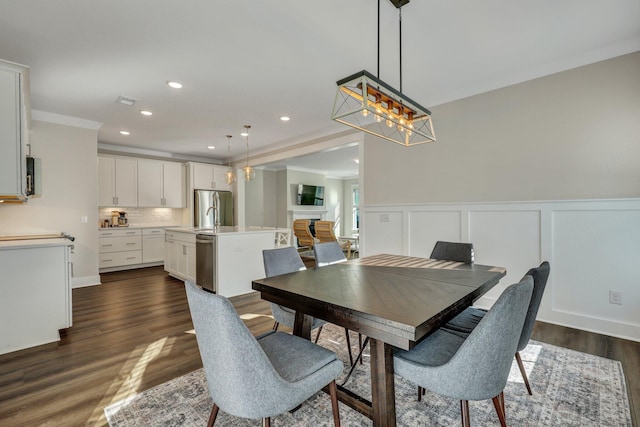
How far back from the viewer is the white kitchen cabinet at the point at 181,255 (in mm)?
4520

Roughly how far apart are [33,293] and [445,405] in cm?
343

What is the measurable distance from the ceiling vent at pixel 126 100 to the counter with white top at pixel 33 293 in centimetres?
190

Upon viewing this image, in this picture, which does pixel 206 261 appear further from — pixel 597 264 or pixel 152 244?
pixel 597 264

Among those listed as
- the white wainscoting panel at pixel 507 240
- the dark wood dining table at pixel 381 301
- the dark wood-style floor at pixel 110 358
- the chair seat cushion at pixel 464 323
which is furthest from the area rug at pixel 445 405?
the white wainscoting panel at pixel 507 240

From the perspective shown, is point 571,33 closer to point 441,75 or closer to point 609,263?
point 441,75

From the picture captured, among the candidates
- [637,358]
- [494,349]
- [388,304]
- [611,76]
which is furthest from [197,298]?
[611,76]

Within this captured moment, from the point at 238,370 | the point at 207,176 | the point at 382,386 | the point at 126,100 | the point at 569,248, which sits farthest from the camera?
the point at 207,176

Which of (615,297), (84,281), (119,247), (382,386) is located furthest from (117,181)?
(615,297)

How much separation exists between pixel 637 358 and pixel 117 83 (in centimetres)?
543

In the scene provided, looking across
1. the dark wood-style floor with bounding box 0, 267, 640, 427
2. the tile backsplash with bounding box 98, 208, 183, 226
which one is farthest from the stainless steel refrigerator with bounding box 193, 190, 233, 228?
the dark wood-style floor with bounding box 0, 267, 640, 427

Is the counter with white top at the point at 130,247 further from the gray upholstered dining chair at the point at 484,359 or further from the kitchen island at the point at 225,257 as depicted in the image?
the gray upholstered dining chair at the point at 484,359

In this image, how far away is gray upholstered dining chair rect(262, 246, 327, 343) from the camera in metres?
2.06

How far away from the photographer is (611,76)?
8.55 feet

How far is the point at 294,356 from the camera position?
54.7 inches
